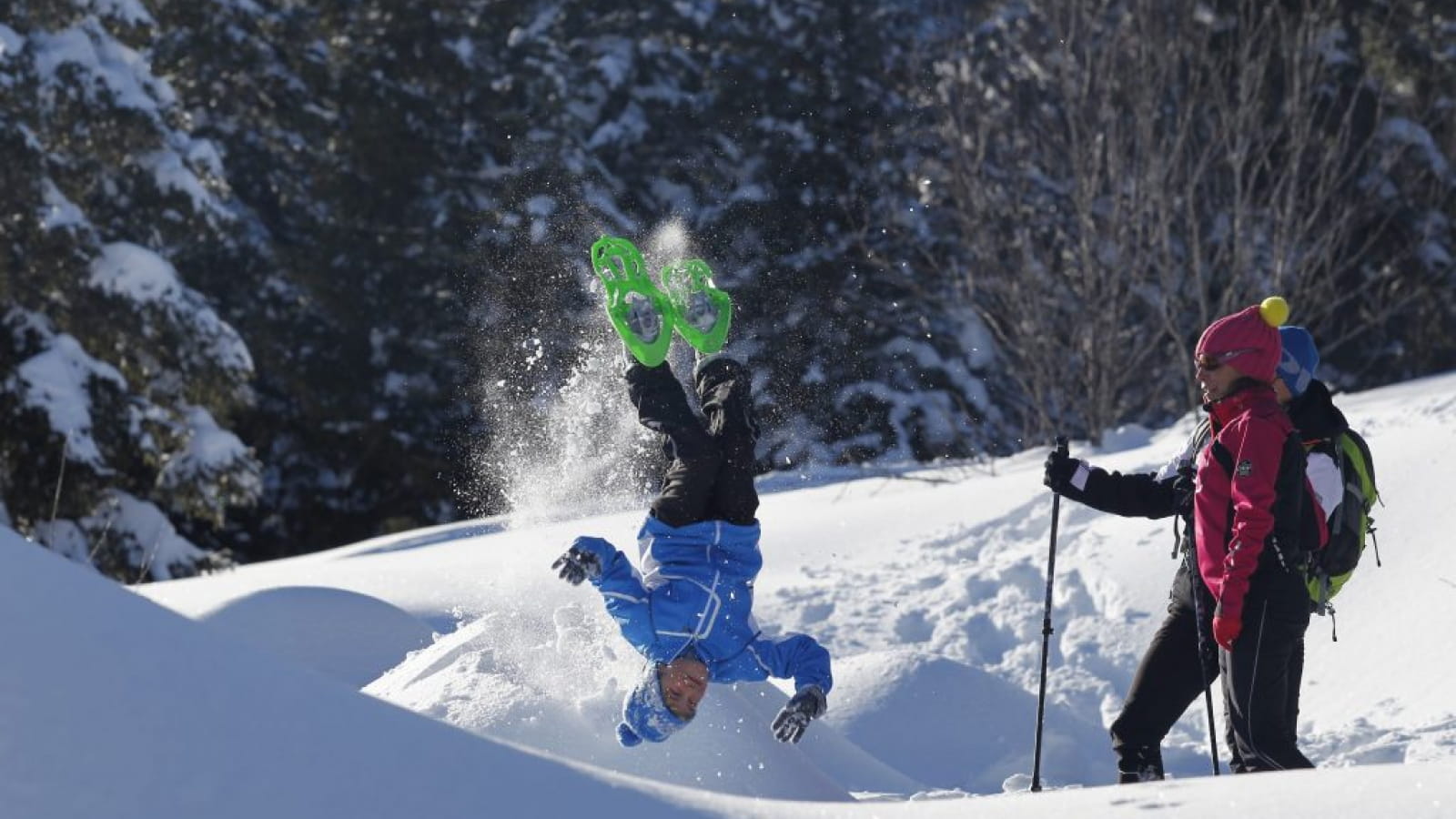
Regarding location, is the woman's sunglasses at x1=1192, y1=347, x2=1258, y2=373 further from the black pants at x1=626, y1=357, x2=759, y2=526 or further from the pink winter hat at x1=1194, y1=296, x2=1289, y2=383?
the black pants at x1=626, y1=357, x2=759, y2=526

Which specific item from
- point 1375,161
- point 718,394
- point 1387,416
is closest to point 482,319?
point 1375,161

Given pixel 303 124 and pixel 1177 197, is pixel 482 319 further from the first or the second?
pixel 1177 197

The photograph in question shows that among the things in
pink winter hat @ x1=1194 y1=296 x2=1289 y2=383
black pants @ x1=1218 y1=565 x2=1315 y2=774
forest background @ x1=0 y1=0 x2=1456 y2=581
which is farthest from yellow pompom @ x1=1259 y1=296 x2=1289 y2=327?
forest background @ x1=0 y1=0 x2=1456 y2=581

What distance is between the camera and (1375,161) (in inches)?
832

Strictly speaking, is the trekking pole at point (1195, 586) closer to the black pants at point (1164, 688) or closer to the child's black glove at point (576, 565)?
the black pants at point (1164, 688)

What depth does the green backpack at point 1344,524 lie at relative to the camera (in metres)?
4.56

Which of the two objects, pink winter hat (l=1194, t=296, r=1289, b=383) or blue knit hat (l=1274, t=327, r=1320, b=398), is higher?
pink winter hat (l=1194, t=296, r=1289, b=383)

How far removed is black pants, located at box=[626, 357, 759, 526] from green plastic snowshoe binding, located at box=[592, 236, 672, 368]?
0.07 m

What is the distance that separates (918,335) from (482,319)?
5885 mm

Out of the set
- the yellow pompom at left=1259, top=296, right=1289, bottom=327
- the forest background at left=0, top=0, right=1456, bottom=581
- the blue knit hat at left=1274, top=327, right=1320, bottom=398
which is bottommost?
the forest background at left=0, top=0, right=1456, bottom=581

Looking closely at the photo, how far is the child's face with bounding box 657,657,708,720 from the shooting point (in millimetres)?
4957

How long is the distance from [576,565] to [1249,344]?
2004 millimetres

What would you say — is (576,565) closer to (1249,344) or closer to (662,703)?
(662,703)

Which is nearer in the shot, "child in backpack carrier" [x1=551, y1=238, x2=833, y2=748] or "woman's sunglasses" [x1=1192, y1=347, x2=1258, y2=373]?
"woman's sunglasses" [x1=1192, y1=347, x2=1258, y2=373]
